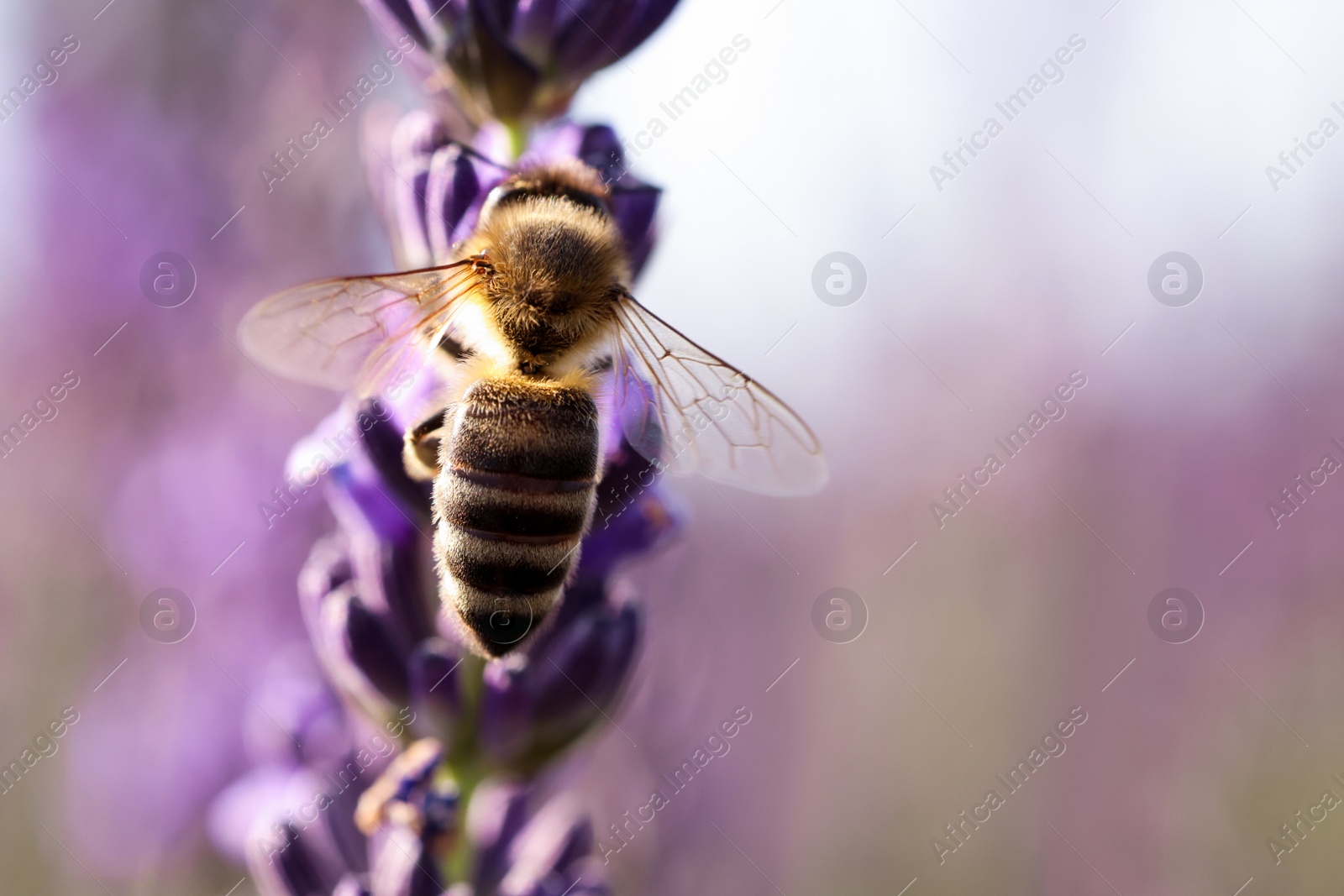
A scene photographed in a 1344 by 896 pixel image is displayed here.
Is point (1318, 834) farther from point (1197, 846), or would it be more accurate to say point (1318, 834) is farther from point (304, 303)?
point (304, 303)

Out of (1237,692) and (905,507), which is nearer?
(1237,692)

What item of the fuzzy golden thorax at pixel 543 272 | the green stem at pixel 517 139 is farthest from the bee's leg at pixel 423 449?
the green stem at pixel 517 139

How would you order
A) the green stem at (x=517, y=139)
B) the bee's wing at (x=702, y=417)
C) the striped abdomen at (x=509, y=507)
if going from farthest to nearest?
1. the green stem at (x=517, y=139)
2. the bee's wing at (x=702, y=417)
3. the striped abdomen at (x=509, y=507)

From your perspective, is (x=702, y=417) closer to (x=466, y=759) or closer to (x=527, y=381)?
(x=527, y=381)

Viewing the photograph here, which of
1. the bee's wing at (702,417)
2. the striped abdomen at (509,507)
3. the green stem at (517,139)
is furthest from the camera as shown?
the green stem at (517,139)

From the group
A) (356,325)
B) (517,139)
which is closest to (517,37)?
(517,139)

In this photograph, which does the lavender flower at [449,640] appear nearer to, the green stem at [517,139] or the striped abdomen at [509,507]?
the striped abdomen at [509,507]

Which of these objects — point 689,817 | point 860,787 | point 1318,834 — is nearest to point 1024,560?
point 860,787
